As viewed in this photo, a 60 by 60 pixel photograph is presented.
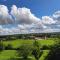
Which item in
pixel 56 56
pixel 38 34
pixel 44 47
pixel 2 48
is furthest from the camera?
pixel 38 34

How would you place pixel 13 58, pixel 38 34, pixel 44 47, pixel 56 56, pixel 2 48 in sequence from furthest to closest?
1. pixel 38 34
2. pixel 2 48
3. pixel 44 47
4. pixel 13 58
5. pixel 56 56

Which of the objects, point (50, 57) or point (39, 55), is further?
point (39, 55)

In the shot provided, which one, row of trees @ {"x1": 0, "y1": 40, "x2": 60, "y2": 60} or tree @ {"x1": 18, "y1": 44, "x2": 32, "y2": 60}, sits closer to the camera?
row of trees @ {"x1": 0, "y1": 40, "x2": 60, "y2": 60}

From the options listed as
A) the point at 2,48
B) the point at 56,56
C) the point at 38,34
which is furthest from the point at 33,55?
the point at 38,34

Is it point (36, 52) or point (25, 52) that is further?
point (25, 52)

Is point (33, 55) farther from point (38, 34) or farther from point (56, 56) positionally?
point (38, 34)

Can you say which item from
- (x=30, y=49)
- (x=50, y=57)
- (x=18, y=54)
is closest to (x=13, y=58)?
(x=18, y=54)

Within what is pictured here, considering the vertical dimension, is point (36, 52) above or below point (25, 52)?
above

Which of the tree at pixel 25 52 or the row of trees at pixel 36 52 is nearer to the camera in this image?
the row of trees at pixel 36 52

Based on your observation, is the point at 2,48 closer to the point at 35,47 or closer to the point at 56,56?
the point at 35,47
